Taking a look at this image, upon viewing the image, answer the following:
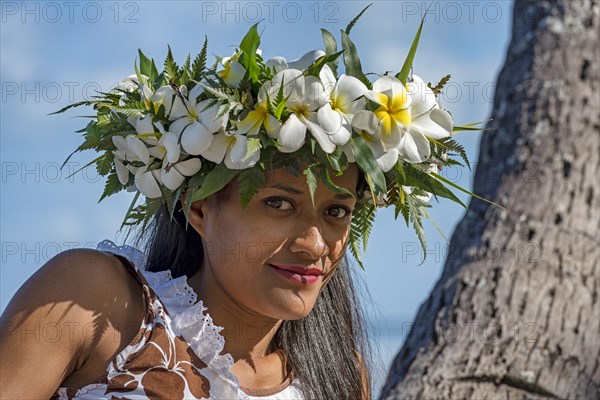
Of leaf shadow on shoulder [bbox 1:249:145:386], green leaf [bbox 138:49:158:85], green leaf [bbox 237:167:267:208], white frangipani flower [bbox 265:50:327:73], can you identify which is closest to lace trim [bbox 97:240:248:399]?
leaf shadow on shoulder [bbox 1:249:145:386]

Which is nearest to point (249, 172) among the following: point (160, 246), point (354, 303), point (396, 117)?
point (396, 117)

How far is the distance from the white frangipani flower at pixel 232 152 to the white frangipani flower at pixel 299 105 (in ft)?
0.34

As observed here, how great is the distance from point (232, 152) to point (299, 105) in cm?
26

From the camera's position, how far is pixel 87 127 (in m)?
3.43

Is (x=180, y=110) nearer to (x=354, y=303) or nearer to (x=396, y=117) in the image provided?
(x=396, y=117)

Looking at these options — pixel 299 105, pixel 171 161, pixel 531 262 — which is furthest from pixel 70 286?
pixel 531 262

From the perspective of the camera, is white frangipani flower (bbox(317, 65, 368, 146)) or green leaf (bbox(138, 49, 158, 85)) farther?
green leaf (bbox(138, 49, 158, 85))

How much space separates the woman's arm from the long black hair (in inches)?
14.3

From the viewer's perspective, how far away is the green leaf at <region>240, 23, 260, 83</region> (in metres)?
3.13

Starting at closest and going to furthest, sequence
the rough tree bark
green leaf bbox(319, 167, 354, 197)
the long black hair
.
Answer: the rough tree bark
green leaf bbox(319, 167, 354, 197)
the long black hair

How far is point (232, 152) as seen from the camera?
3.13m

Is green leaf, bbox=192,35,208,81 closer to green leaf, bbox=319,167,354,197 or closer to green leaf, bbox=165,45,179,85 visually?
green leaf, bbox=165,45,179,85

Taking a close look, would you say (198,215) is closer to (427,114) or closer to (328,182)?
(328,182)

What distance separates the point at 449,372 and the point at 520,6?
0.56 meters
